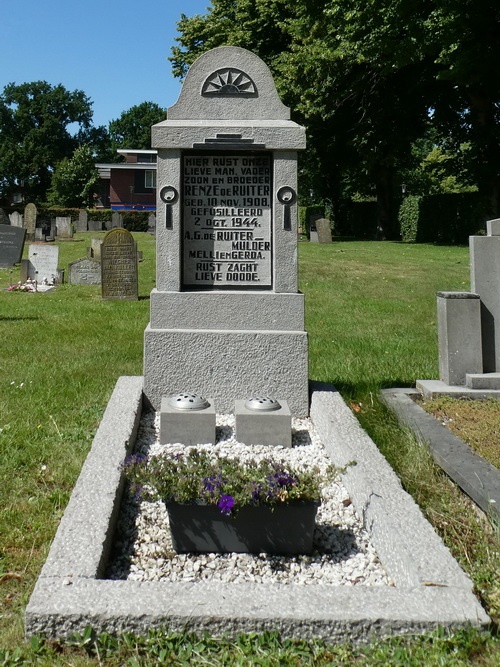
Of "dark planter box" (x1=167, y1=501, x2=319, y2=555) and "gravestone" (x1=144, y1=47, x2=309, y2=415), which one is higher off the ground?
"gravestone" (x1=144, y1=47, x2=309, y2=415)

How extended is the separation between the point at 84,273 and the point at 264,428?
37.1 feet

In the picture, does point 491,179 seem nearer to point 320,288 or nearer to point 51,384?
point 320,288

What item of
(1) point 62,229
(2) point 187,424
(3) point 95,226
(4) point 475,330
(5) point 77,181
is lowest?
(2) point 187,424

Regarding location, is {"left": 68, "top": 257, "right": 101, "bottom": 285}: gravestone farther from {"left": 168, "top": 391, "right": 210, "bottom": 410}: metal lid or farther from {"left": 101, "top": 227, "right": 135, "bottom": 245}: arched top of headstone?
{"left": 168, "top": 391, "right": 210, "bottom": 410}: metal lid

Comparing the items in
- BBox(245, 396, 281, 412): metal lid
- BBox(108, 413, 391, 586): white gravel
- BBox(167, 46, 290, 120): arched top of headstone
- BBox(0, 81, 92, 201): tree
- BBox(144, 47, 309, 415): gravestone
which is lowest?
BBox(108, 413, 391, 586): white gravel

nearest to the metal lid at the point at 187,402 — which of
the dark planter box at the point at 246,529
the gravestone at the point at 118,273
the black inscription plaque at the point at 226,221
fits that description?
the black inscription plaque at the point at 226,221

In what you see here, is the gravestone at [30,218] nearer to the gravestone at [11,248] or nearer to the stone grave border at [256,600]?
the gravestone at [11,248]

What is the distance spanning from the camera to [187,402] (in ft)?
14.9

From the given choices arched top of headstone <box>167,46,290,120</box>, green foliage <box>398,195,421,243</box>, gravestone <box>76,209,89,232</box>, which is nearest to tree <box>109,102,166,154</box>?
gravestone <box>76,209,89,232</box>

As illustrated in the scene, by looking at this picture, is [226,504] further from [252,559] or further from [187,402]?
[187,402]

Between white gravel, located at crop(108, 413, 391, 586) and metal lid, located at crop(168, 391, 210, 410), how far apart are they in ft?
3.11

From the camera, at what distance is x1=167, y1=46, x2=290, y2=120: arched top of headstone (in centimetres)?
534

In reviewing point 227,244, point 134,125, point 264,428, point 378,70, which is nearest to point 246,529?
point 264,428

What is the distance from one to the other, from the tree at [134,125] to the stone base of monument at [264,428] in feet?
282
